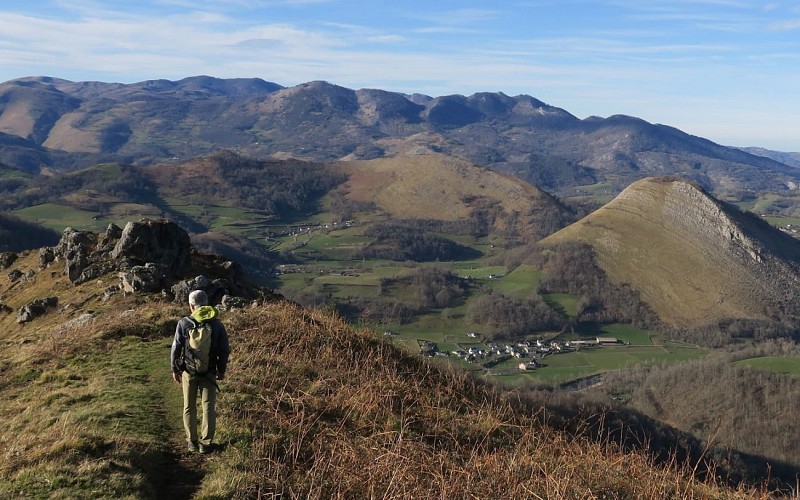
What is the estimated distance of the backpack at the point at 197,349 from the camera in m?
10.1

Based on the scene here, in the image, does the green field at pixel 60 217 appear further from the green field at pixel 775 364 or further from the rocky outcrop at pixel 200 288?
the green field at pixel 775 364

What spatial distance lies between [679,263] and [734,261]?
12682 mm

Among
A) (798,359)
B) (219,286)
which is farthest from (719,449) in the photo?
(798,359)

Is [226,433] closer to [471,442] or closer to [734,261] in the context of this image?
[471,442]

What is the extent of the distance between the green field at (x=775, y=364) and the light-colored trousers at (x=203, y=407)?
8220cm

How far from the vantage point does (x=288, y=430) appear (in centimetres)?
1066

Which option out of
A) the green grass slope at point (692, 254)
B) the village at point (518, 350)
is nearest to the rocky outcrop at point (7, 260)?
the village at point (518, 350)

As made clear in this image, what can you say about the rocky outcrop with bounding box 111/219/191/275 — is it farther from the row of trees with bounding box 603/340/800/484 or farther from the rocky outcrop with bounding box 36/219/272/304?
the row of trees with bounding box 603/340/800/484

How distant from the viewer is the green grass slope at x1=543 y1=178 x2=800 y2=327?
382ft

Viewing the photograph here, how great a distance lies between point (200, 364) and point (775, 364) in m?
91.0

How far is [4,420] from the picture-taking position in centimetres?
1192

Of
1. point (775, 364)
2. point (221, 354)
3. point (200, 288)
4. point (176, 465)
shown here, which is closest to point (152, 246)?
point (200, 288)

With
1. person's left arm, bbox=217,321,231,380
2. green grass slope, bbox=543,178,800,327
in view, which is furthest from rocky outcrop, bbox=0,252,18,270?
green grass slope, bbox=543,178,800,327

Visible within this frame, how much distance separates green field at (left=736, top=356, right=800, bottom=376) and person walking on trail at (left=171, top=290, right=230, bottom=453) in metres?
82.2
